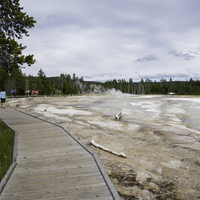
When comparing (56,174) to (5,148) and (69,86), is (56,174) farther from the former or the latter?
(69,86)

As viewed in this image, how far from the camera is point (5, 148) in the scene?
20.0ft

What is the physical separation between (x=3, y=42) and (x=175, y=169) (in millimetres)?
8646

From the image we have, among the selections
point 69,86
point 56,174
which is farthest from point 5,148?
point 69,86

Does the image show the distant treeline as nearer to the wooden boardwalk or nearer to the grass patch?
the grass patch

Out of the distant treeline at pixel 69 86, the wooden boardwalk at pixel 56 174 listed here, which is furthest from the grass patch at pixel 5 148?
the distant treeline at pixel 69 86

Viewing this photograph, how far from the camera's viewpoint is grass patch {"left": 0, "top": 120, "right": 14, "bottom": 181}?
4.59m

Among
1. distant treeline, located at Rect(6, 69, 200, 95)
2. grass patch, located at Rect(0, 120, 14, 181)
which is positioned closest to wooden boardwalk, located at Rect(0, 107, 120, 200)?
grass patch, located at Rect(0, 120, 14, 181)

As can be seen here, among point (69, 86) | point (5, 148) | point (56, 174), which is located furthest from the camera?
point (69, 86)

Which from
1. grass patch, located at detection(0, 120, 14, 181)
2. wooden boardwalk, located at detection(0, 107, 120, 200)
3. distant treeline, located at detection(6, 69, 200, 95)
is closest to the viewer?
wooden boardwalk, located at detection(0, 107, 120, 200)

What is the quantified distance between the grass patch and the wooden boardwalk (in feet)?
1.33

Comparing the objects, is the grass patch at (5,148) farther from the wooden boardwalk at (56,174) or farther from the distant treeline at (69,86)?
the distant treeline at (69,86)

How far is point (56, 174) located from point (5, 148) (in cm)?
342

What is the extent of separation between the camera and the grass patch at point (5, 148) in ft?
15.1

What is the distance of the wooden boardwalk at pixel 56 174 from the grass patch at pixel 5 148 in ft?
1.33
